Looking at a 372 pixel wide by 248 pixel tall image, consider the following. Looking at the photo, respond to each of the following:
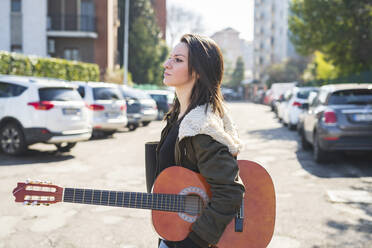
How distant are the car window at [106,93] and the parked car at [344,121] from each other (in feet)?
22.6

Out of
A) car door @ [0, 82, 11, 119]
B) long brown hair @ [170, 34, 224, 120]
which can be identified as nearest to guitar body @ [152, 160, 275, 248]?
long brown hair @ [170, 34, 224, 120]

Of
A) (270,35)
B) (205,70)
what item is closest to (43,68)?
(205,70)

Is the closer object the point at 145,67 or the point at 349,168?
the point at 349,168

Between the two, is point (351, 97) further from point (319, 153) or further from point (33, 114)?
point (33, 114)

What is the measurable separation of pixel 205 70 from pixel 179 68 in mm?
131

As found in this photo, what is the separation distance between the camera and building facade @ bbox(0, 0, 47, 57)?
28.5 metres

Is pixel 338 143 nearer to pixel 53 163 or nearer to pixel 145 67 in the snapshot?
pixel 53 163

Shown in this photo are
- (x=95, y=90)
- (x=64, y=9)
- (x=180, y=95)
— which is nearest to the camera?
(x=180, y=95)

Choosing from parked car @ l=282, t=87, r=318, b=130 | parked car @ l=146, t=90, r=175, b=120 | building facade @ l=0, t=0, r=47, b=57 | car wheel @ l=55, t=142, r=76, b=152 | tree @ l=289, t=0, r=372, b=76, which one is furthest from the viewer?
building facade @ l=0, t=0, r=47, b=57

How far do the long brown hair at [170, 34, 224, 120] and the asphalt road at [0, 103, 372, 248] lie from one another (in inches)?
90.8

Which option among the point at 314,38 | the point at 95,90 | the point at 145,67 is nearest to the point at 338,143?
the point at 95,90

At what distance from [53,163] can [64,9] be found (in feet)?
84.0

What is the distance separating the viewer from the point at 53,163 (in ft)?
28.2

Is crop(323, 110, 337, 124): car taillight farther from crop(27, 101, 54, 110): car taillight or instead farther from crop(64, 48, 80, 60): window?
crop(64, 48, 80, 60): window
